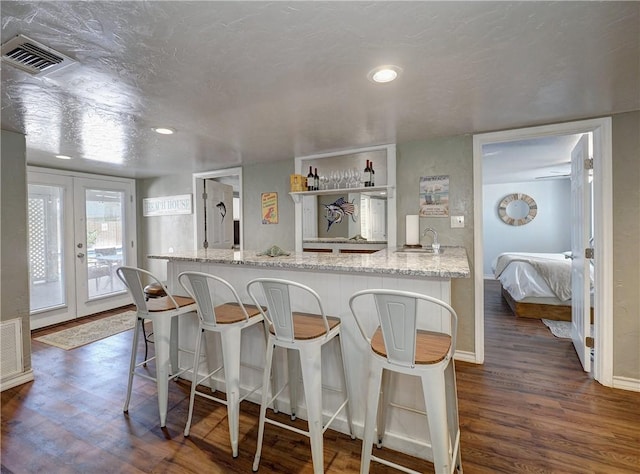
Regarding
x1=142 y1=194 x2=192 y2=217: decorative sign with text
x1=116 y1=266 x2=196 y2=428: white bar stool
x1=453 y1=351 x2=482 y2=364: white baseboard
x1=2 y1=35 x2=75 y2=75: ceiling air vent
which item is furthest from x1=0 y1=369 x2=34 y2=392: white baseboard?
x1=453 y1=351 x2=482 y2=364: white baseboard

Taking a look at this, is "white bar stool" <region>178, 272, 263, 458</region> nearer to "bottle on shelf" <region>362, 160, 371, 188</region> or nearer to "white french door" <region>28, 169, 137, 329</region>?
"bottle on shelf" <region>362, 160, 371, 188</region>

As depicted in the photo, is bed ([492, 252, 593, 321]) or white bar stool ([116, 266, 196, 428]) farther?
bed ([492, 252, 593, 321])

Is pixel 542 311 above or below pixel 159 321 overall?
below

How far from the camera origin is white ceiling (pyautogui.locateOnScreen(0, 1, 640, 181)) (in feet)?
4.06

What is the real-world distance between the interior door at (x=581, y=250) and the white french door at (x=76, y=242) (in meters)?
5.86

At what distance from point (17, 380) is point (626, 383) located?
479 centimetres

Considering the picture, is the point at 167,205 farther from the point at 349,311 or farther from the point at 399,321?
the point at 399,321

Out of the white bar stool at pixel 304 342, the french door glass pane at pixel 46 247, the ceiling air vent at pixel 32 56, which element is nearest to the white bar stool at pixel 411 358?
the white bar stool at pixel 304 342

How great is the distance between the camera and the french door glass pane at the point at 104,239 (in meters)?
4.58

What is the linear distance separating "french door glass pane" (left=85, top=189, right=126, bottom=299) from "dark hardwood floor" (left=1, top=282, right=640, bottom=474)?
7.06 ft

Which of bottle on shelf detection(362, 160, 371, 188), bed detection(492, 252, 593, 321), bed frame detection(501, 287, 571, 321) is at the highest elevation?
bottle on shelf detection(362, 160, 371, 188)

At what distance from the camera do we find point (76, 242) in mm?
4363

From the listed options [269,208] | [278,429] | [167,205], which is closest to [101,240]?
[167,205]

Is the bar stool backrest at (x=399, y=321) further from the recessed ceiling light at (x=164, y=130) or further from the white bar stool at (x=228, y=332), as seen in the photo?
the recessed ceiling light at (x=164, y=130)
